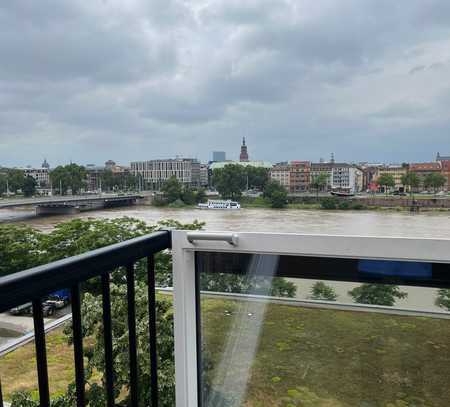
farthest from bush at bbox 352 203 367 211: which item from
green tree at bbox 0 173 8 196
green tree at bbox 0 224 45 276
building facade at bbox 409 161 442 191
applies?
green tree at bbox 0 173 8 196

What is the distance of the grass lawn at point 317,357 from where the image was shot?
94cm

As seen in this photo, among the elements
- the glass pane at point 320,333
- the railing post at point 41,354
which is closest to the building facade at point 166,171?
the glass pane at point 320,333

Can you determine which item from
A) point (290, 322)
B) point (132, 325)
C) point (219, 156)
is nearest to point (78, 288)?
point (132, 325)

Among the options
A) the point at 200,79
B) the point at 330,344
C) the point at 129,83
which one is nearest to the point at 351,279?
the point at 330,344

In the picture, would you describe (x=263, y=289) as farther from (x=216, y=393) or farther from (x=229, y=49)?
(x=229, y=49)

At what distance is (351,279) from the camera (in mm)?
922

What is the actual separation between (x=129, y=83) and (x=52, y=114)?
0.84 metres

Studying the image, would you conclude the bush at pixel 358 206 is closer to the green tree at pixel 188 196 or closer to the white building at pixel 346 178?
the white building at pixel 346 178

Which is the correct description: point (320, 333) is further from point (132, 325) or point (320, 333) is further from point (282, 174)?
point (282, 174)

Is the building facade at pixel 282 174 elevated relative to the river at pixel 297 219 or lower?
elevated

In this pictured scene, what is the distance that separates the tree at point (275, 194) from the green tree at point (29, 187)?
1.91 m

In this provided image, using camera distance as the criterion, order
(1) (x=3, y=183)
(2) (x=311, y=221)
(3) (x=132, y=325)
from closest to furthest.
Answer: (3) (x=132, y=325), (2) (x=311, y=221), (1) (x=3, y=183)

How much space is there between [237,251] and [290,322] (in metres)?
0.26

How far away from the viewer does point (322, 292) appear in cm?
98
